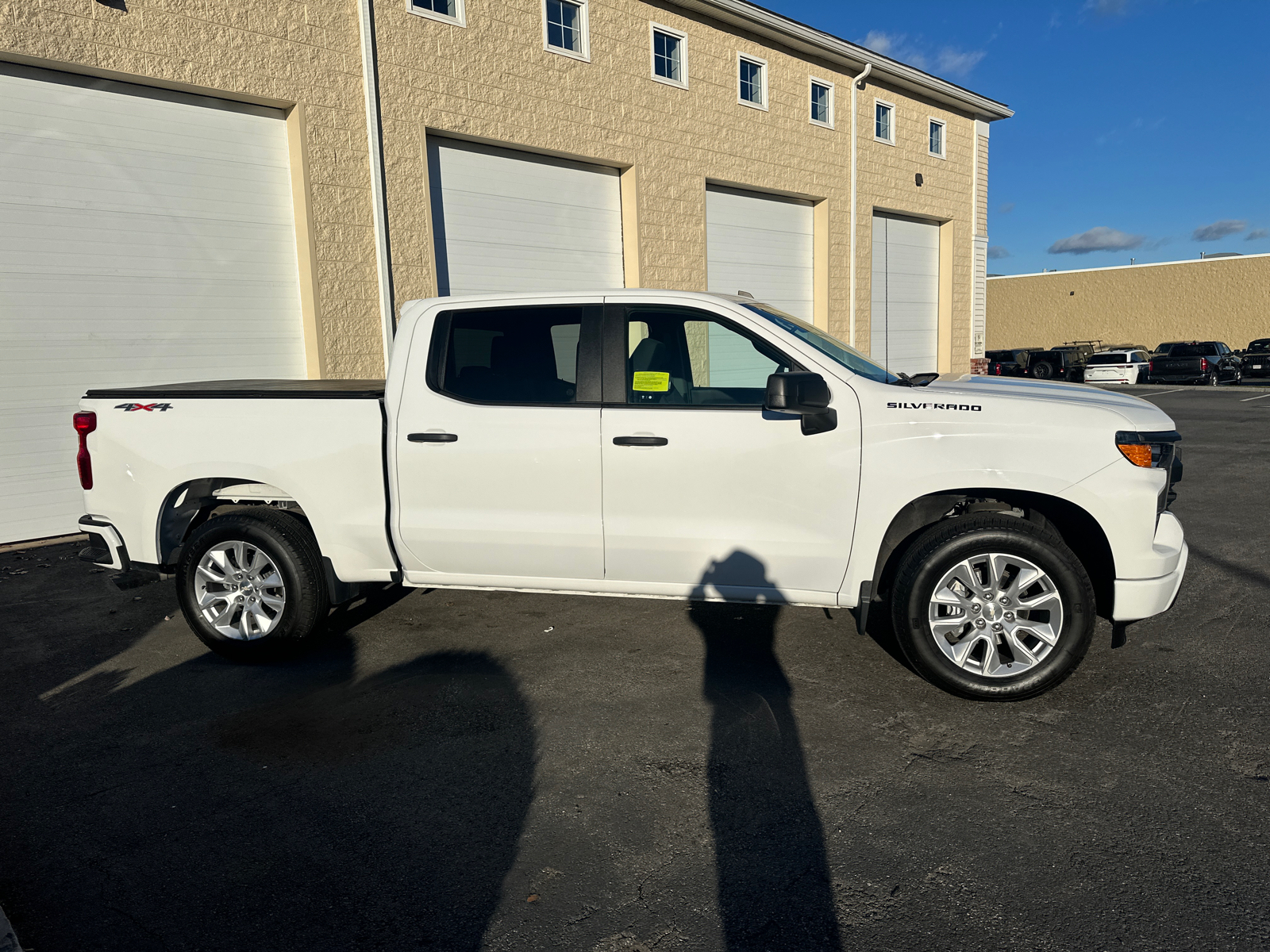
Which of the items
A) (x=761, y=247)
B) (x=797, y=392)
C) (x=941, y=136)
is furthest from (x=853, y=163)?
(x=797, y=392)

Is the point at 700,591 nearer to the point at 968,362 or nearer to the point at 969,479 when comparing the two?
the point at 969,479

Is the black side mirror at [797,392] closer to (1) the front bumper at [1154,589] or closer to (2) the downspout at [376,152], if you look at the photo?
(1) the front bumper at [1154,589]

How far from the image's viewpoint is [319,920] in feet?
8.92

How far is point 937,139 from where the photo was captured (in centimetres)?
2044

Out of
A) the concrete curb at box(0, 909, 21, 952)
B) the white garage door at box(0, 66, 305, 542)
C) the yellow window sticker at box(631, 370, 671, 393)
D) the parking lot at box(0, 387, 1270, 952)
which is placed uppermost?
the white garage door at box(0, 66, 305, 542)

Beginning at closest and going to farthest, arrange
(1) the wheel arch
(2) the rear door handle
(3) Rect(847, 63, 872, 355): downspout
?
(1) the wheel arch
(2) the rear door handle
(3) Rect(847, 63, 872, 355): downspout

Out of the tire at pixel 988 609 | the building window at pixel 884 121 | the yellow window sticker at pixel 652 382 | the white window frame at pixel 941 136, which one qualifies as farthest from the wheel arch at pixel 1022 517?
the white window frame at pixel 941 136

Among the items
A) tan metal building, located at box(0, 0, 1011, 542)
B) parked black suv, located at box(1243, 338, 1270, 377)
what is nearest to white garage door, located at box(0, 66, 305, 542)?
tan metal building, located at box(0, 0, 1011, 542)

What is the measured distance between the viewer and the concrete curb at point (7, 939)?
252cm

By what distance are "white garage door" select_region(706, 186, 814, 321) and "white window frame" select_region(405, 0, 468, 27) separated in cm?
513

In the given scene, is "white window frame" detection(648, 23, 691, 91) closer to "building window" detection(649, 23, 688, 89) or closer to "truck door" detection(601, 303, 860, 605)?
"building window" detection(649, 23, 688, 89)

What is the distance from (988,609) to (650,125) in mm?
11542

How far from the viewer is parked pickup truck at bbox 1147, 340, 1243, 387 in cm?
3222

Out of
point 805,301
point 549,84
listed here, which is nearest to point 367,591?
point 549,84
